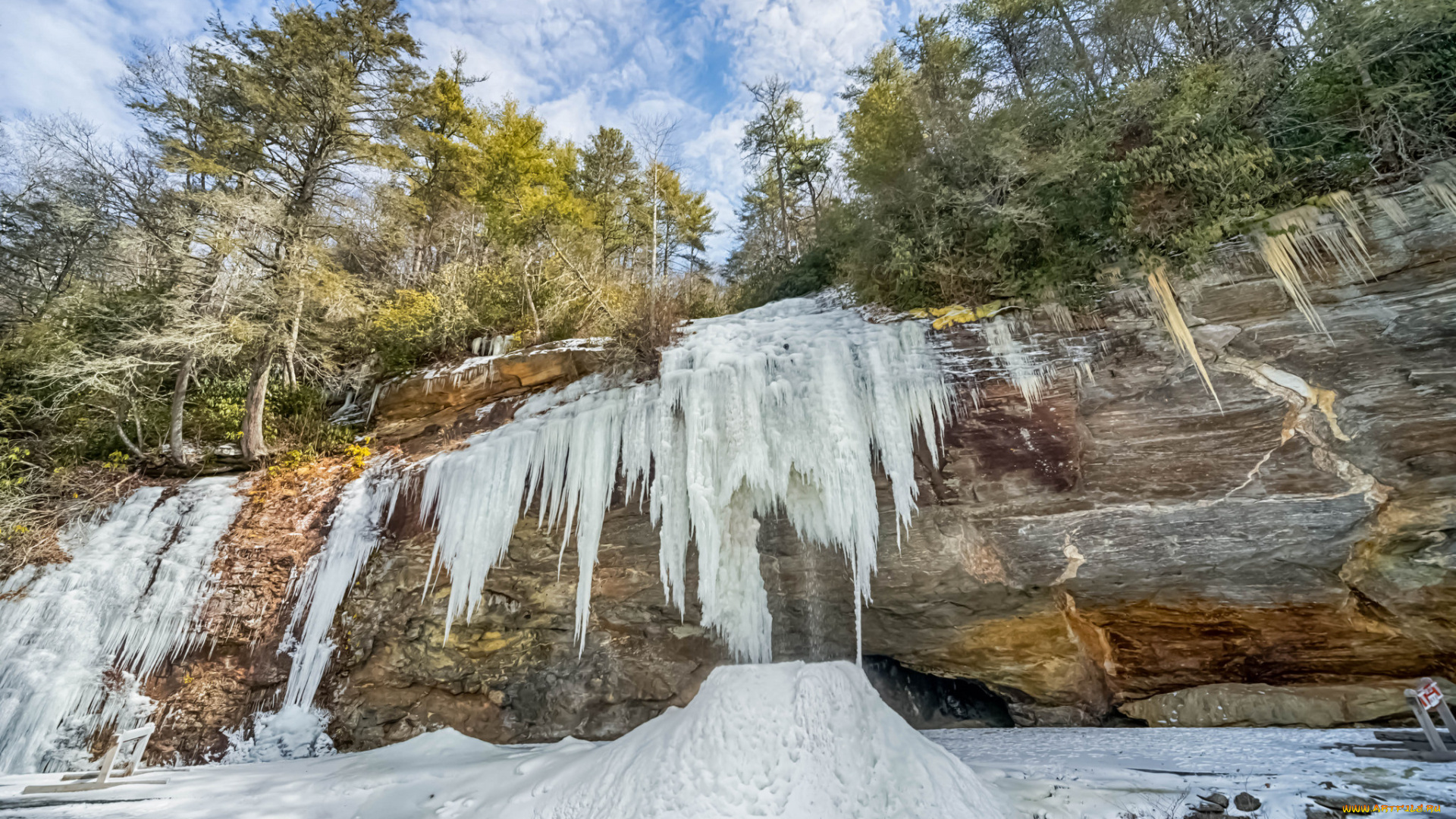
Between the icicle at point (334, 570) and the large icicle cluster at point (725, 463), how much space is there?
0.80 metres

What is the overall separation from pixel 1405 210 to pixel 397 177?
13.1m

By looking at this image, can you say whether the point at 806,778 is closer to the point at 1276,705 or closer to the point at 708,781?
the point at 708,781

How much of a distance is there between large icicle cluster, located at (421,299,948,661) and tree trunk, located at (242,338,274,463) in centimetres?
321

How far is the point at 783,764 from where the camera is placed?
3115 mm

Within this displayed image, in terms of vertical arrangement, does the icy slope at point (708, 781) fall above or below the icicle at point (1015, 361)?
below

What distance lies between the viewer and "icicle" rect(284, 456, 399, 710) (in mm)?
5934

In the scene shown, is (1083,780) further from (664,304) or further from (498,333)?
(498,333)

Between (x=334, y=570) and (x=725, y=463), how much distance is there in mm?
4792

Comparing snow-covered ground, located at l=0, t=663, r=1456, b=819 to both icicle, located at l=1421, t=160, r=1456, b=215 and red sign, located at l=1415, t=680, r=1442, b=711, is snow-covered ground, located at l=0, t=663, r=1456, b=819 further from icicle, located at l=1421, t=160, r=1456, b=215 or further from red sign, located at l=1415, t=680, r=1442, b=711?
icicle, located at l=1421, t=160, r=1456, b=215

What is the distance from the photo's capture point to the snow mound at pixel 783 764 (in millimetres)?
3002

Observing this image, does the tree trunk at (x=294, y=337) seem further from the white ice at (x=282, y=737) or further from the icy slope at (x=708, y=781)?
the icy slope at (x=708, y=781)

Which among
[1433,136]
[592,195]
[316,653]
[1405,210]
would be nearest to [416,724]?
[316,653]

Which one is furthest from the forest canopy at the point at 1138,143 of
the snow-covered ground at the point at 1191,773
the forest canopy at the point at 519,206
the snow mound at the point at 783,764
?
the snow mound at the point at 783,764

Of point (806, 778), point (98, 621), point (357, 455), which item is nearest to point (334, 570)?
point (357, 455)
